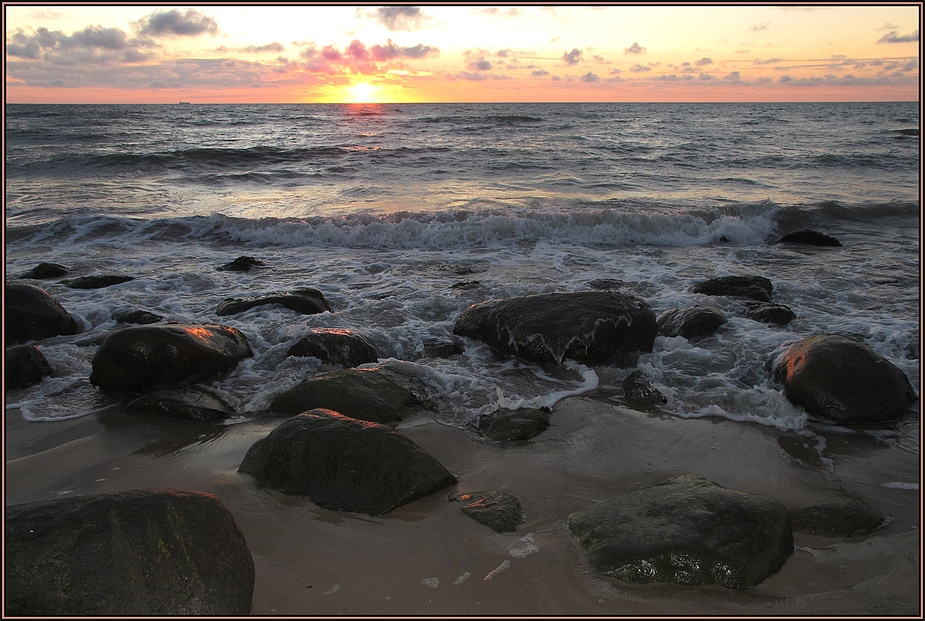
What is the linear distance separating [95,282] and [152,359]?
13.7 feet

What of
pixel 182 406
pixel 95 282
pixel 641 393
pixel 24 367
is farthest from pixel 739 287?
pixel 95 282

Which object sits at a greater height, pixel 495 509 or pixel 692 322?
pixel 692 322

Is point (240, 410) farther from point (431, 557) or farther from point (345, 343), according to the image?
point (431, 557)

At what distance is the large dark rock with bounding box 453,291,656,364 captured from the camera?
5535mm

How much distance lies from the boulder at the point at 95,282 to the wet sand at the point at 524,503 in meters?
3.97

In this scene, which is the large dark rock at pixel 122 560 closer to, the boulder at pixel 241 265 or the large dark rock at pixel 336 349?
the large dark rock at pixel 336 349

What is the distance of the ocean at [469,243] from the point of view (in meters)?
5.27

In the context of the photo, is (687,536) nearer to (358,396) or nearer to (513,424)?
(513,424)

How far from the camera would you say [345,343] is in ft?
18.6

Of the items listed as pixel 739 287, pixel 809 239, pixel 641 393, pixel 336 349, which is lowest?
pixel 641 393

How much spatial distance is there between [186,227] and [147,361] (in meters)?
8.58

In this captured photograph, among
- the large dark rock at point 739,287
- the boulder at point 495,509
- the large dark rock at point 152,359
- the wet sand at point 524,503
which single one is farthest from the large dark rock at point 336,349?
the large dark rock at point 739,287

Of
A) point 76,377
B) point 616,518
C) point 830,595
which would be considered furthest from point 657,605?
point 76,377

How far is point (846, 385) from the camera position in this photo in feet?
14.8
